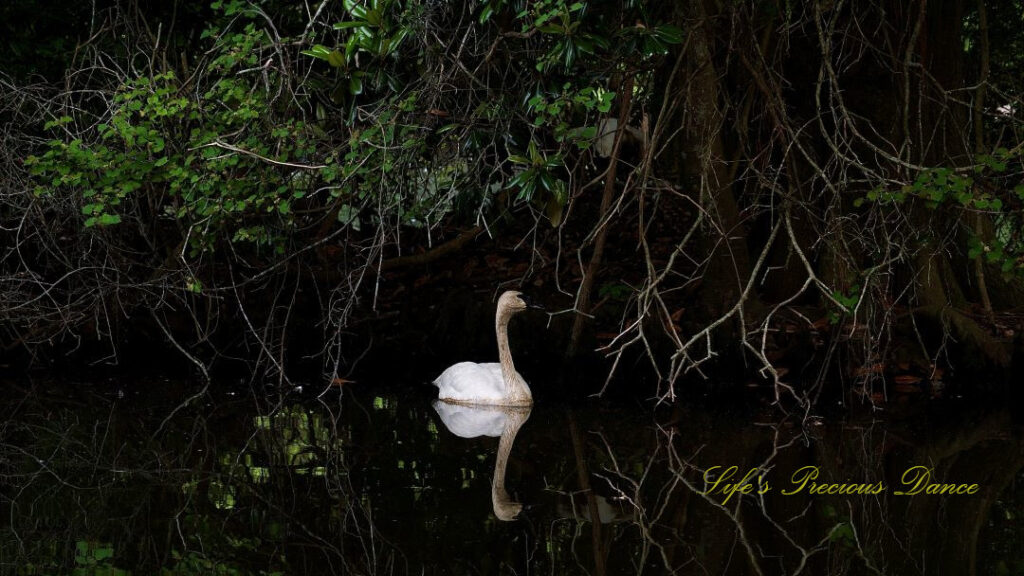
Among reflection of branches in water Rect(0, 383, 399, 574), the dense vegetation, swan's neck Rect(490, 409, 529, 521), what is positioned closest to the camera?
reflection of branches in water Rect(0, 383, 399, 574)

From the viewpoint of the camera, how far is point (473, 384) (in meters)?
9.15

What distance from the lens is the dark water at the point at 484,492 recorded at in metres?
5.20

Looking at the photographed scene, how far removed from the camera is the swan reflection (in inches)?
251

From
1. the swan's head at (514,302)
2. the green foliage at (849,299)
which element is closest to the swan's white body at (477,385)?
the swan's head at (514,302)

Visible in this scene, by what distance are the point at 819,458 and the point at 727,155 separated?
449 cm

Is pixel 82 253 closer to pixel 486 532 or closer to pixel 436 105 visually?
pixel 436 105

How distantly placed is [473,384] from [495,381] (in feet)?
0.54

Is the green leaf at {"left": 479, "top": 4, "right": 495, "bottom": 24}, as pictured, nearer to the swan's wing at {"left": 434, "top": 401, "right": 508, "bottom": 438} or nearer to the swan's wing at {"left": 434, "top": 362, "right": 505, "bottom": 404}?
the swan's wing at {"left": 434, "top": 401, "right": 508, "bottom": 438}

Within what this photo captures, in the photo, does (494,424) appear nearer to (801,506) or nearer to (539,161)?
(539,161)

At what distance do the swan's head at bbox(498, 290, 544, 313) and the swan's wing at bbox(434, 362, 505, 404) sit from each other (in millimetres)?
470

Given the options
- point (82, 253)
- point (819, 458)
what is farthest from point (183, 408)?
point (819, 458)

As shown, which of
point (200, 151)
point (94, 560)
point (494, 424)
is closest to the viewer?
point (94, 560)

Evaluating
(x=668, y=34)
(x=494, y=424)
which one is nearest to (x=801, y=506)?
(x=668, y=34)

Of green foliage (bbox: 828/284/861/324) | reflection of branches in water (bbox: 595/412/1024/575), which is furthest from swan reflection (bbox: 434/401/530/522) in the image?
green foliage (bbox: 828/284/861/324)
